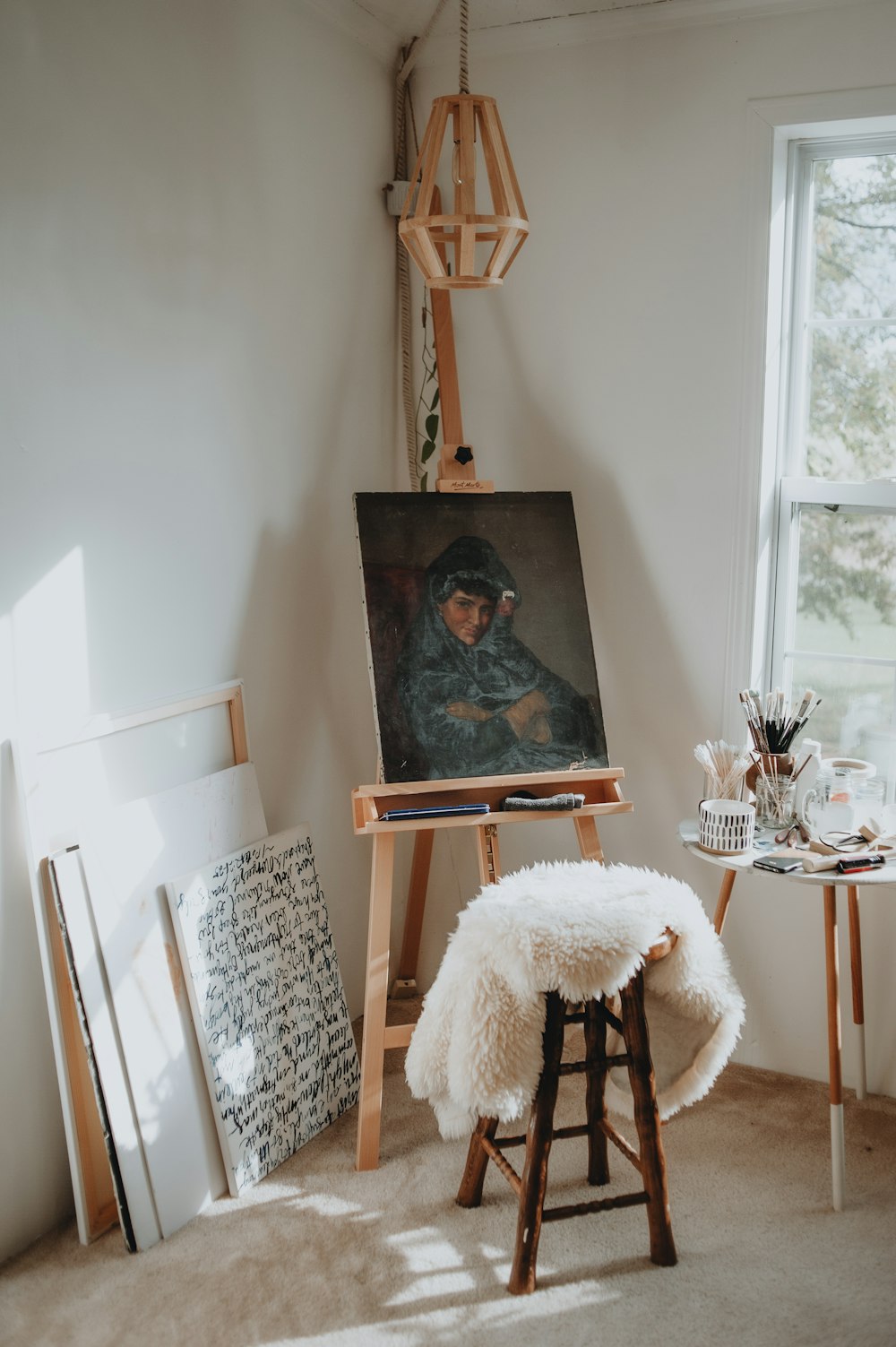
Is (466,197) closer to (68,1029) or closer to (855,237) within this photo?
(855,237)

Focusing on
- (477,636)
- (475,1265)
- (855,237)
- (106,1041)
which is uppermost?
(855,237)

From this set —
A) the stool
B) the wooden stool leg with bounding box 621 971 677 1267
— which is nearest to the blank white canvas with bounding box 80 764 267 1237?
the stool

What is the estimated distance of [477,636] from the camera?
2494 mm

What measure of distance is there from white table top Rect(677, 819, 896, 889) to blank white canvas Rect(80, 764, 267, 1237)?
106 cm

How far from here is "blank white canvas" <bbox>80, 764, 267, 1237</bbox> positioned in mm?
2072

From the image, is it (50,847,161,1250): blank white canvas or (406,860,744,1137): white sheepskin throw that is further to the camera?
(50,847,161,1250): blank white canvas

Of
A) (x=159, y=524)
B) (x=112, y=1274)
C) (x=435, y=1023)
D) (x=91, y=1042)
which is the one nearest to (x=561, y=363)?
(x=159, y=524)

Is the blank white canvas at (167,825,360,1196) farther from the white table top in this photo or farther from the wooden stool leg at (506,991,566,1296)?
the white table top

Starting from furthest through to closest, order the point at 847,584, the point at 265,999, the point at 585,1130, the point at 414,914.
Result: the point at 414,914
the point at 847,584
the point at 265,999
the point at 585,1130

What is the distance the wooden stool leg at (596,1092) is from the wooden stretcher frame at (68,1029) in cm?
94

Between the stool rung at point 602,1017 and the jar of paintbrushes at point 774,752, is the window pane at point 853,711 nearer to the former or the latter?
the jar of paintbrushes at point 774,752

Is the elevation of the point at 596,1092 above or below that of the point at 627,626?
below

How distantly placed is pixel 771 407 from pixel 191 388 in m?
1.33

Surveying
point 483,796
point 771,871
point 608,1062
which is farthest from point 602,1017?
point 483,796
